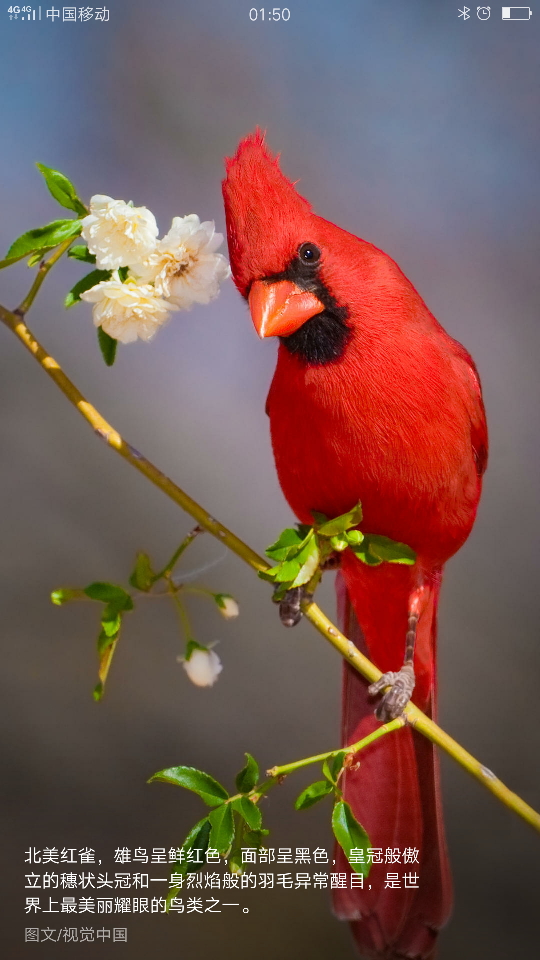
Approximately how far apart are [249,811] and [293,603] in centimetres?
23

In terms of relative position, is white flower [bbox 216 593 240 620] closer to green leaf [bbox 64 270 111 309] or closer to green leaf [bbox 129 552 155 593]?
green leaf [bbox 129 552 155 593]

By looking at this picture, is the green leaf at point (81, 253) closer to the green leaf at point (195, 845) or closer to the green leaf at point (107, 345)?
the green leaf at point (107, 345)

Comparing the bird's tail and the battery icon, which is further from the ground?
the battery icon

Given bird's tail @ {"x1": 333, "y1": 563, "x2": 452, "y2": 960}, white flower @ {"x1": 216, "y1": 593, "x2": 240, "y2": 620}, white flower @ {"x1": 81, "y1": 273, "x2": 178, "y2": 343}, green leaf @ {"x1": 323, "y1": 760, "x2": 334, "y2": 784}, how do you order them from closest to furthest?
green leaf @ {"x1": 323, "y1": 760, "x2": 334, "y2": 784} < white flower @ {"x1": 81, "y1": 273, "x2": 178, "y2": 343} < white flower @ {"x1": 216, "y1": 593, "x2": 240, "y2": 620} < bird's tail @ {"x1": 333, "y1": 563, "x2": 452, "y2": 960}

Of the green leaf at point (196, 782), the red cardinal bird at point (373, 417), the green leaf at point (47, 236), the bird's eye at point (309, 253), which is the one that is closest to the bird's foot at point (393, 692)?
the red cardinal bird at point (373, 417)

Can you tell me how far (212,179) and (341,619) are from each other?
0.65 m

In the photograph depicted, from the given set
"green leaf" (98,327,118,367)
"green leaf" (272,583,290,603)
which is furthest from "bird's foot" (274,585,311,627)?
"green leaf" (98,327,118,367)

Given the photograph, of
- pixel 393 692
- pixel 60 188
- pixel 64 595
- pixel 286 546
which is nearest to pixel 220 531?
pixel 286 546

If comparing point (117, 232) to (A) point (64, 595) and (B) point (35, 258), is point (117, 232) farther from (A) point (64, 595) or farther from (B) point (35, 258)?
(A) point (64, 595)

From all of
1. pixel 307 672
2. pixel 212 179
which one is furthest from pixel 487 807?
pixel 212 179

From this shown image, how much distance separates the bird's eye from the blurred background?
367 millimetres

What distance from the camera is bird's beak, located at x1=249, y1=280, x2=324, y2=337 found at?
2.62 feet

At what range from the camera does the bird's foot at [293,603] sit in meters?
0.89

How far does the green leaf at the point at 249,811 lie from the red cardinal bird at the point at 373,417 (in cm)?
22
